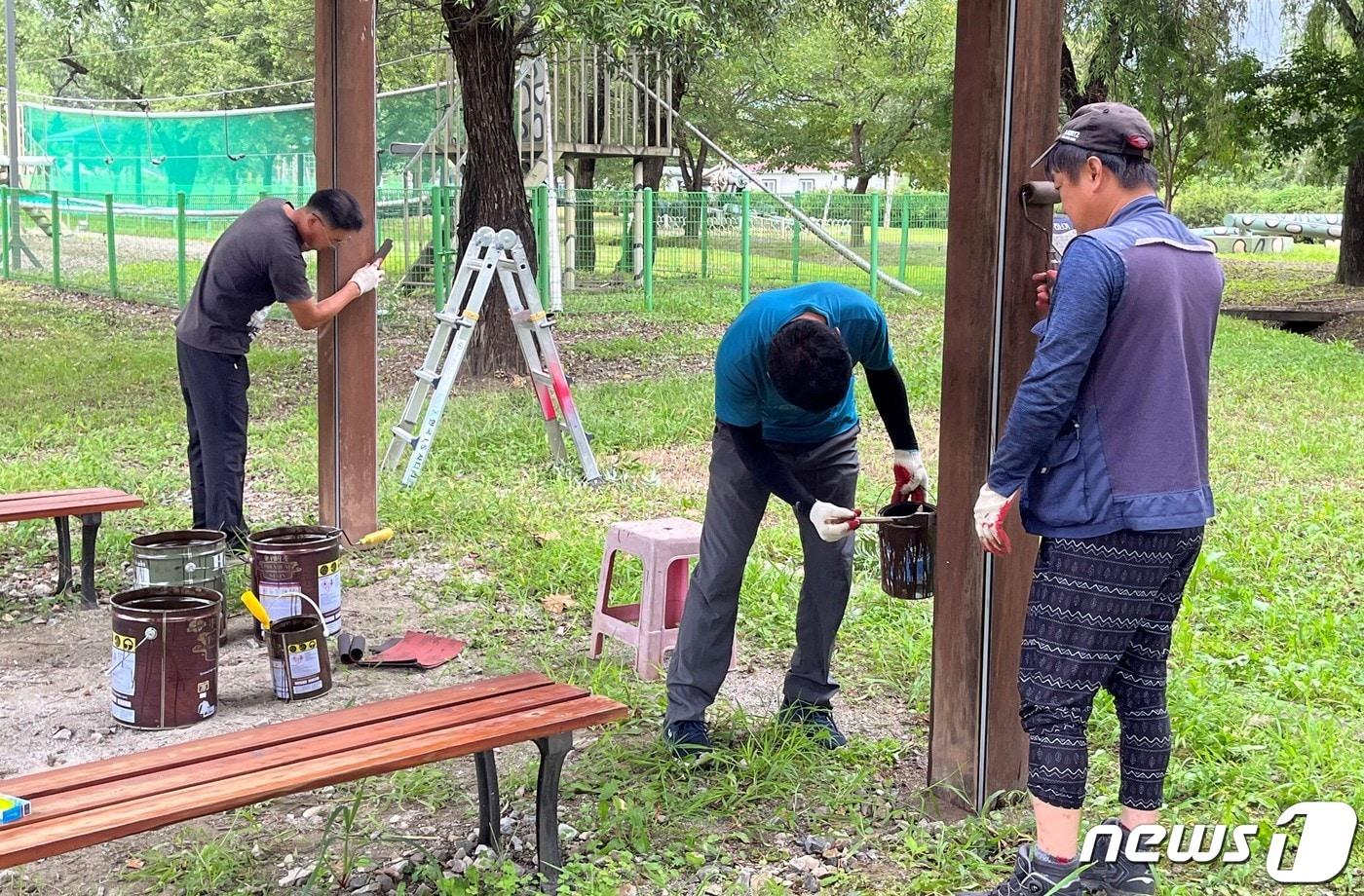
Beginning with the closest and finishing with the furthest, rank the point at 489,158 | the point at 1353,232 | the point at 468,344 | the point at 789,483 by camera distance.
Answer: the point at 789,483 → the point at 468,344 → the point at 489,158 → the point at 1353,232

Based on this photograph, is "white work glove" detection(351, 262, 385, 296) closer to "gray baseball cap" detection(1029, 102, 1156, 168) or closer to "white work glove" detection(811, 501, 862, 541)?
"white work glove" detection(811, 501, 862, 541)

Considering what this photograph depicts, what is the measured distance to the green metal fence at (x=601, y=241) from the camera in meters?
16.2

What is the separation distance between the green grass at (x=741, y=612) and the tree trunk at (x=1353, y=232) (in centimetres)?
901

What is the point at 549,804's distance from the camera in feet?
10.3

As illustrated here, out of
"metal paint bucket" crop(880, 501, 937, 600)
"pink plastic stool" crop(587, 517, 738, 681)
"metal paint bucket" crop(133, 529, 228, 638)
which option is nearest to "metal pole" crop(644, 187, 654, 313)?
"pink plastic stool" crop(587, 517, 738, 681)

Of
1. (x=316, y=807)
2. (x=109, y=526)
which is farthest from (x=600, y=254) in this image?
(x=316, y=807)

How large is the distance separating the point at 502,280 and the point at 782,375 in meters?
4.42

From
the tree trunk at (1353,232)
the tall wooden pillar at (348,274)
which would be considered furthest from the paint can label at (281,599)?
the tree trunk at (1353,232)

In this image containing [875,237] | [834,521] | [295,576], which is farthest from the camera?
[875,237]

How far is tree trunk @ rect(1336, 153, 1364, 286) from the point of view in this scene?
62.0 feet

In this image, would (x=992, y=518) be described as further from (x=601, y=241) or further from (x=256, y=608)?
(x=601, y=241)

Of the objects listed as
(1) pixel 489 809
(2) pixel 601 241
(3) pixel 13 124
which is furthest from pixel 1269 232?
(1) pixel 489 809

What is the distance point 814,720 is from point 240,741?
179 cm

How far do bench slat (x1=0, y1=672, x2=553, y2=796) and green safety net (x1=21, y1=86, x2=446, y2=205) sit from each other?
47.7ft
